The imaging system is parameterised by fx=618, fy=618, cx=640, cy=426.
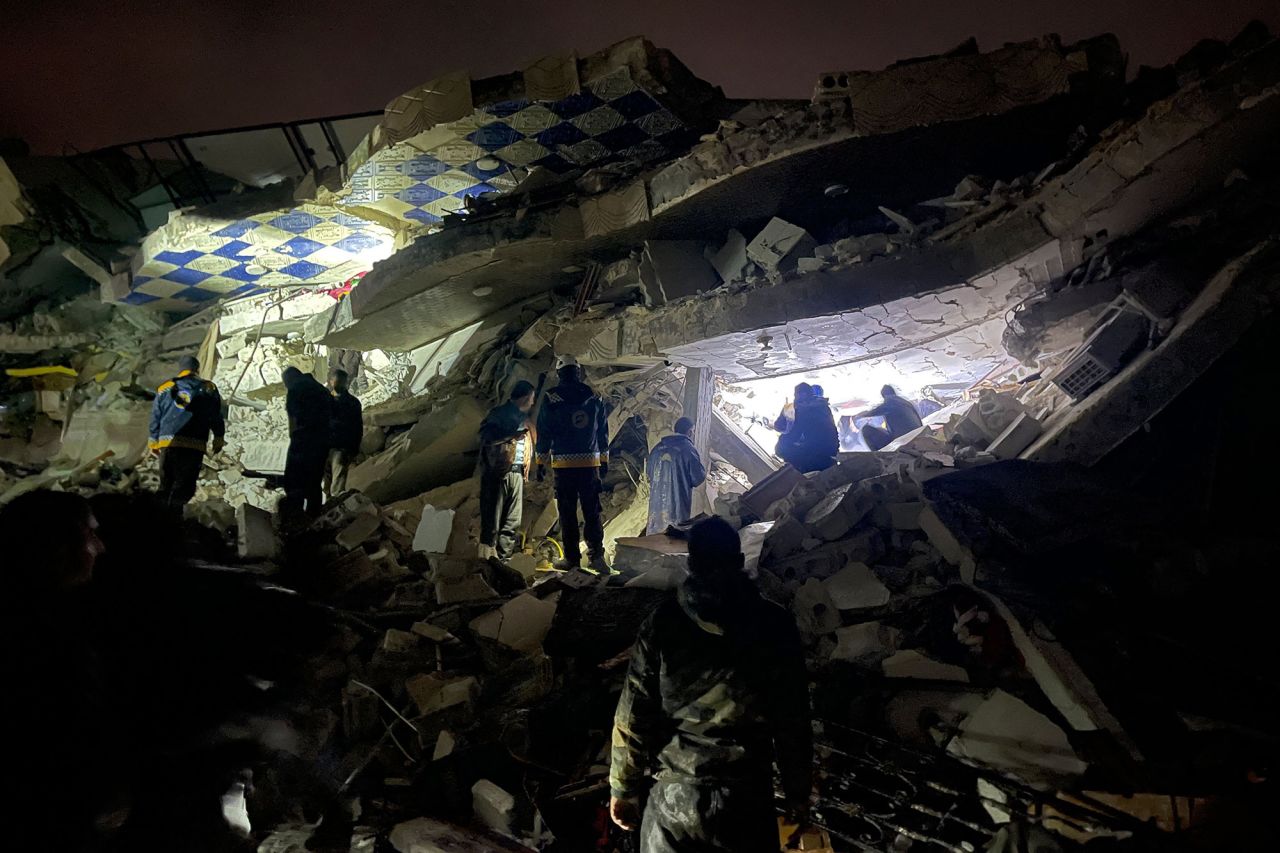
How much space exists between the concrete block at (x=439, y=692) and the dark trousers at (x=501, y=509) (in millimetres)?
2707

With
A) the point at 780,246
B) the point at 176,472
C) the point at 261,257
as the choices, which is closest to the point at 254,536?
the point at 176,472

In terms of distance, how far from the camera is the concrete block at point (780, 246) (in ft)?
26.4

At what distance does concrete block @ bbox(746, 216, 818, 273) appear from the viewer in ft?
26.4

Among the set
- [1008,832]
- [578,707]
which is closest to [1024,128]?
[1008,832]

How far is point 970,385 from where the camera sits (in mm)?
9281

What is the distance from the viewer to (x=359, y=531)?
238 inches

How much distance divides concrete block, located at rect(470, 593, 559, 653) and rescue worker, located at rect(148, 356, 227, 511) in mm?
4089

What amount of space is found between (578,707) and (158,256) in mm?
12275

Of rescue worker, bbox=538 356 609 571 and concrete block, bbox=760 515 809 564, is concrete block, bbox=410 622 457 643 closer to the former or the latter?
rescue worker, bbox=538 356 609 571

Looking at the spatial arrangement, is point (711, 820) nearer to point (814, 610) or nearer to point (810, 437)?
point (814, 610)

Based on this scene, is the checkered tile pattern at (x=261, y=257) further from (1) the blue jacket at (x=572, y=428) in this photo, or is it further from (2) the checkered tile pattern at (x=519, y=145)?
(1) the blue jacket at (x=572, y=428)

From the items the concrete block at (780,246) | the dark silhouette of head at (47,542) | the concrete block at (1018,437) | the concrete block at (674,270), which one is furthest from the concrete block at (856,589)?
the concrete block at (674,270)

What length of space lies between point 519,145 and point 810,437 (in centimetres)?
595

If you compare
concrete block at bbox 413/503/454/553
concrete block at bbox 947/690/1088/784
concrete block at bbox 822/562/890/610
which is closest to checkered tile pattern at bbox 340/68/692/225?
concrete block at bbox 413/503/454/553
